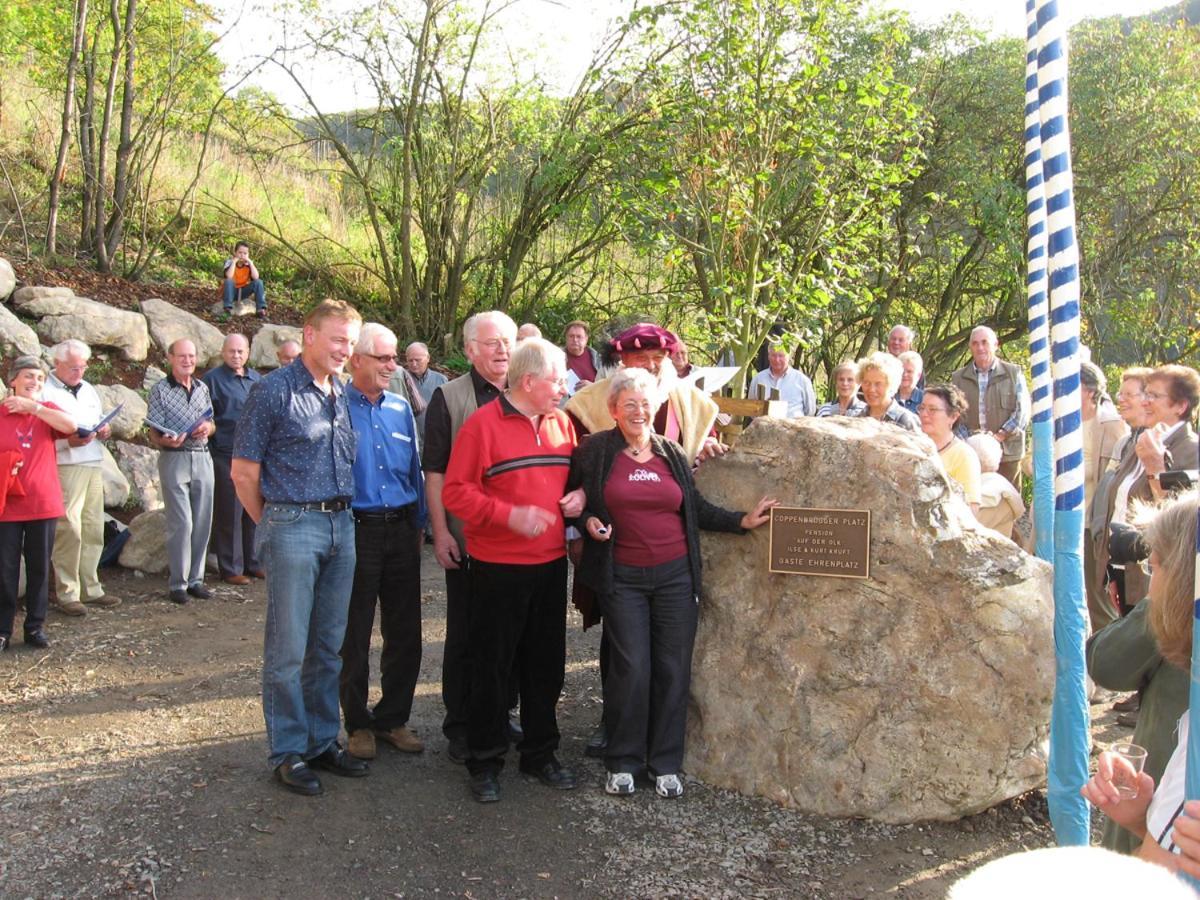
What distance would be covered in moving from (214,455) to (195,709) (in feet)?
9.87

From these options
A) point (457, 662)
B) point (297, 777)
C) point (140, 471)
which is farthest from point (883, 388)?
point (140, 471)

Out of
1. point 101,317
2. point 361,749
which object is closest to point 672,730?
point 361,749

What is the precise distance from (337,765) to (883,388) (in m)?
3.57

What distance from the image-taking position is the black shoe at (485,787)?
431 cm

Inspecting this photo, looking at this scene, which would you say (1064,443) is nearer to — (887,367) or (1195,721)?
(1195,721)

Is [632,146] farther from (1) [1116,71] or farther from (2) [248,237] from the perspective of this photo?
(1) [1116,71]

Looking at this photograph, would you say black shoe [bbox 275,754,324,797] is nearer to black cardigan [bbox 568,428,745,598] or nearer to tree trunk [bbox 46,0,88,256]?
black cardigan [bbox 568,428,745,598]

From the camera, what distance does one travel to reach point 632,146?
11.7m

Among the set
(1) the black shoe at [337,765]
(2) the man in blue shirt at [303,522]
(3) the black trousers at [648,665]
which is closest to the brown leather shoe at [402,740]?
(1) the black shoe at [337,765]

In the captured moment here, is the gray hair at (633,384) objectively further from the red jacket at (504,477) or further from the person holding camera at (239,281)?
the person holding camera at (239,281)

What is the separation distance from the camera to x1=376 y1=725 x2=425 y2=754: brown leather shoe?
4.82 meters

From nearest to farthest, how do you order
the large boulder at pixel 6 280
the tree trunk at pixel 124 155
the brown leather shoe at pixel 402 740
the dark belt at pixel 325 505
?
the dark belt at pixel 325 505
the brown leather shoe at pixel 402 740
the large boulder at pixel 6 280
the tree trunk at pixel 124 155

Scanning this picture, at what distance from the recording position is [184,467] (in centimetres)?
740

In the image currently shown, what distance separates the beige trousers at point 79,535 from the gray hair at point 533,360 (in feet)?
13.6
